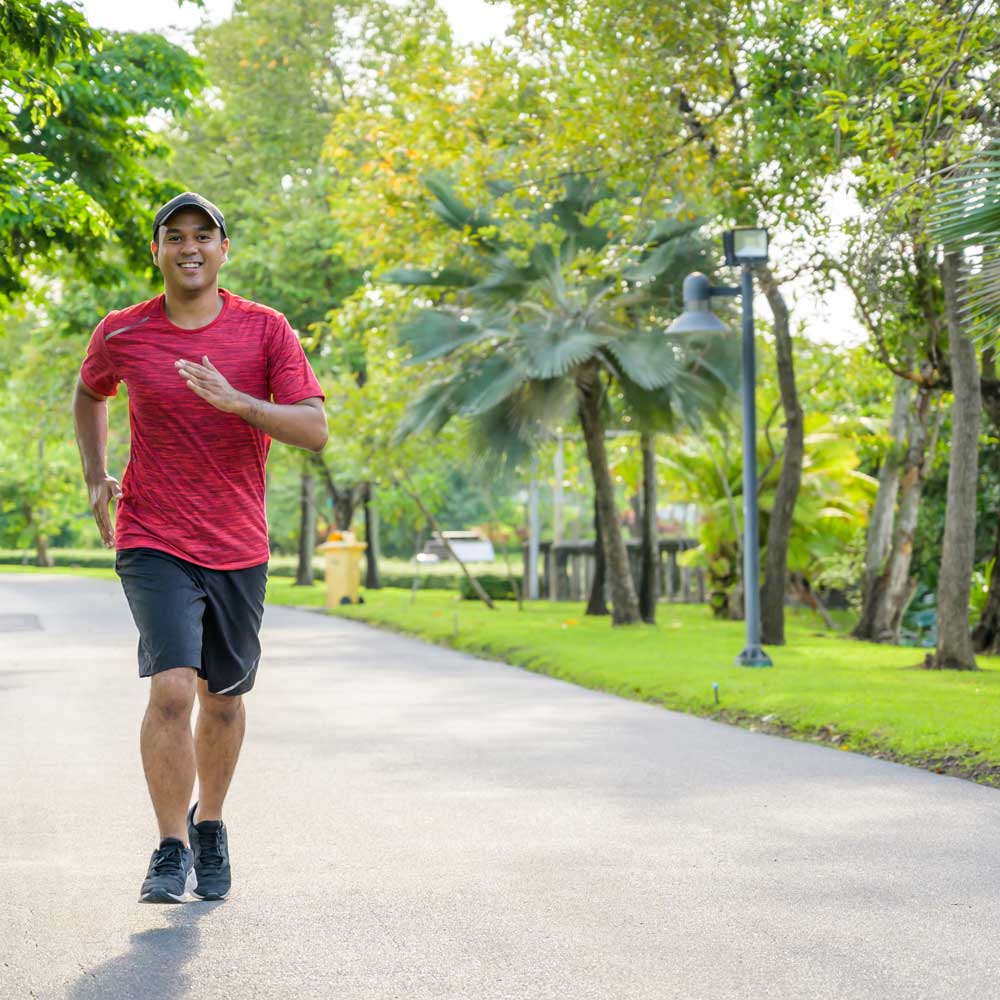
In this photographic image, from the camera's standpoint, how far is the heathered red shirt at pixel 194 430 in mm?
5445

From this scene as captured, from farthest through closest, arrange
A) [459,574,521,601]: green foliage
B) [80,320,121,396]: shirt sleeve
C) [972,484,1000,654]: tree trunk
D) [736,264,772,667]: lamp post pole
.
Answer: [459,574,521,601]: green foliage → [972,484,1000,654]: tree trunk → [736,264,772,667]: lamp post pole → [80,320,121,396]: shirt sleeve

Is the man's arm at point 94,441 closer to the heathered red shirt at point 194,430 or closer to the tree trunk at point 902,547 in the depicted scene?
the heathered red shirt at point 194,430

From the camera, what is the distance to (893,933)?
520 centimetres

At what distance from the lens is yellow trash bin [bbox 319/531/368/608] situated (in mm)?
30672

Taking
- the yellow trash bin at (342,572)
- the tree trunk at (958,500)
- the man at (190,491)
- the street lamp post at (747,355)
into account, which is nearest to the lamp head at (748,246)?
the street lamp post at (747,355)

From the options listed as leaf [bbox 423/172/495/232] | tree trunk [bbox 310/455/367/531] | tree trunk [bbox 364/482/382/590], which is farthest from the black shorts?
tree trunk [bbox 364/482/382/590]

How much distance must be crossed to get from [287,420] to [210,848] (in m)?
1.48

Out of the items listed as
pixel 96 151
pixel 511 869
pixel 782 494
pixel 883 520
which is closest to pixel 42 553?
pixel 883 520

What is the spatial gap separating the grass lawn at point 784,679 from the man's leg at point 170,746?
4.82 metres

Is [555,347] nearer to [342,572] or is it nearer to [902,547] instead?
[902,547]

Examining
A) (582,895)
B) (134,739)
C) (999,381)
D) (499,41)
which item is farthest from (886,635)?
(582,895)

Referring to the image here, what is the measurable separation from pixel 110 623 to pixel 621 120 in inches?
454

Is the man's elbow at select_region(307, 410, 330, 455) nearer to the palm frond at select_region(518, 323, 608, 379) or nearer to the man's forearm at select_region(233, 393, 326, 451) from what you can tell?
the man's forearm at select_region(233, 393, 326, 451)

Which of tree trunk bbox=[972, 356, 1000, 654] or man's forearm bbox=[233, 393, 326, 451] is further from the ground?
man's forearm bbox=[233, 393, 326, 451]
